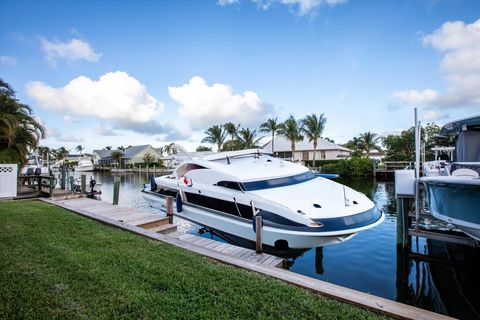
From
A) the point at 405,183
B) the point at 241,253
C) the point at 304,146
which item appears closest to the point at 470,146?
the point at 405,183

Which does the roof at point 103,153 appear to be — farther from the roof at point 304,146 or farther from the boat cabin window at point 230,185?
the boat cabin window at point 230,185

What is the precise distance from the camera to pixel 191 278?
379 cm

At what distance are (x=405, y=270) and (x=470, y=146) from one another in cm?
368

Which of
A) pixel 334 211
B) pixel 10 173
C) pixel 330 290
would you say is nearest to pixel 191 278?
pixel 330 290

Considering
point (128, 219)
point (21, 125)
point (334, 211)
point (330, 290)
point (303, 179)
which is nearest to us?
point (330, 290)

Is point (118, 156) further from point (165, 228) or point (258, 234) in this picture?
point (258, 234)

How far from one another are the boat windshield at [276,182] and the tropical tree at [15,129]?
13660mm

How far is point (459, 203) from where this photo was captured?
16.9 ft

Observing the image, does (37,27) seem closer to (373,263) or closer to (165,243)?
(165,243)

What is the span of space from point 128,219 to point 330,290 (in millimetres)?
6615

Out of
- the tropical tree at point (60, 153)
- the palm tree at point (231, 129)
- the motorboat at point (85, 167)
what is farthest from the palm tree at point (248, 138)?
the tropical tree at point (60, 153)

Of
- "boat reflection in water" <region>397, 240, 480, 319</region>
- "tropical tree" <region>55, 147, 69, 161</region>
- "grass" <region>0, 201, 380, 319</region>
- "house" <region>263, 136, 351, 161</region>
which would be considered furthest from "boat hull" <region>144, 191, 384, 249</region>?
"tropical tree" <region>55, 147, 69, 161</region>

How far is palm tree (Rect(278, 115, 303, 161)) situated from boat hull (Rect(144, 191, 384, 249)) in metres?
36.1

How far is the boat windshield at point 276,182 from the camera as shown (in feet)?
26.0
